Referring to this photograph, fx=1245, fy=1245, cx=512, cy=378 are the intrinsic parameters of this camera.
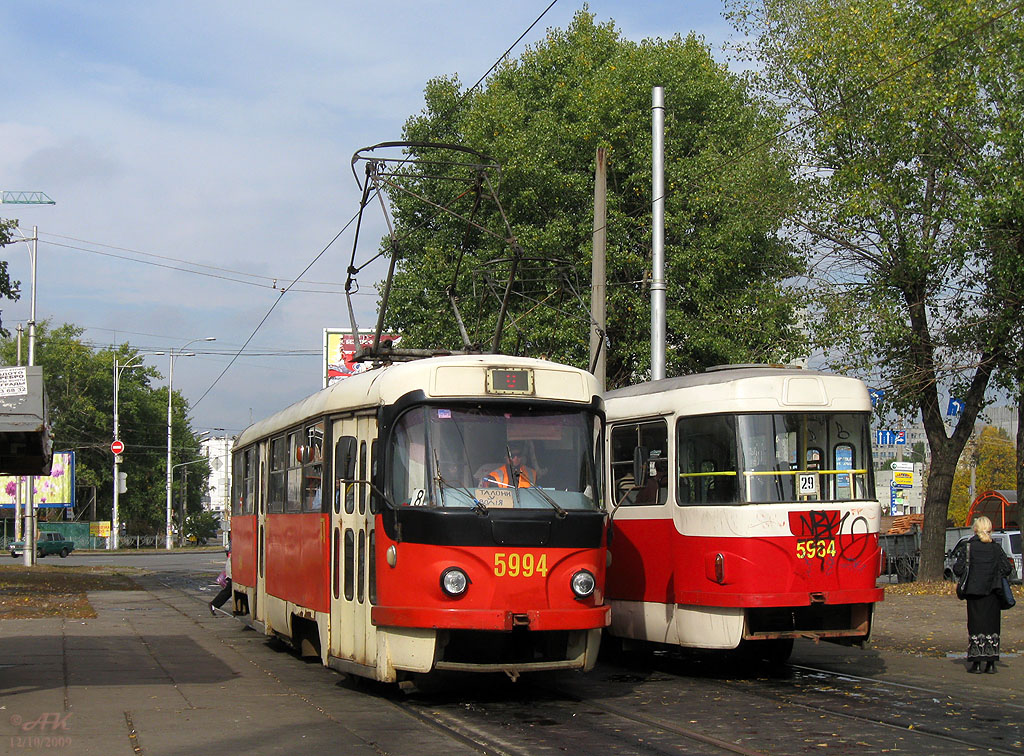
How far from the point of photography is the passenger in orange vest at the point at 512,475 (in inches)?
408

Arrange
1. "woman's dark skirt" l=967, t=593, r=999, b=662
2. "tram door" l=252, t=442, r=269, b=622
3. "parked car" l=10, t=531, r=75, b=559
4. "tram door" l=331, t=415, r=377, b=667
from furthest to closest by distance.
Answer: "parked car" l=10, t=531, r=75, b=559 → "tram door" l=252, t=442, r=269, b=622 → "woman's dark skirt" l=967, t=593, r=999, b=662 → "tram door" l=331, t=415, r=377, b=667

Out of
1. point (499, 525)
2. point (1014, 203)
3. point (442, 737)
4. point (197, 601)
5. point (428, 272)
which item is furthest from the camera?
point (428, 272)

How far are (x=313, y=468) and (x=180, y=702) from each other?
9.83 feet

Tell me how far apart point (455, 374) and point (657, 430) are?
3.08m

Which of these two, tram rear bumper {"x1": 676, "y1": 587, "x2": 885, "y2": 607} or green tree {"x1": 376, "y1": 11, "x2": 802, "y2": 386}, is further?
green tree {"x1": 376, "y1": 11, "x2": 802, "y2": 386}

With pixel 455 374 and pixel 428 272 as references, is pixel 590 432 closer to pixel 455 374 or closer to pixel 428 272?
pixel 455 374

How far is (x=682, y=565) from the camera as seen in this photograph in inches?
480

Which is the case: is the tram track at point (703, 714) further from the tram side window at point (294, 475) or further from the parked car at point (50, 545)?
the parked car at point (50, 545)

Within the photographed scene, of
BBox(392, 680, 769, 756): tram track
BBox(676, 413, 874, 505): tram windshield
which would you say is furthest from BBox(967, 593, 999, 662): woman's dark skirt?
BBox(392, 680, 769, 756): tram track

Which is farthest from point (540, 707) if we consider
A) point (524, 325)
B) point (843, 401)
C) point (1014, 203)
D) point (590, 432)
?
point (524, 325)

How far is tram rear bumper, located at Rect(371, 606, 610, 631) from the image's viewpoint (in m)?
9.92

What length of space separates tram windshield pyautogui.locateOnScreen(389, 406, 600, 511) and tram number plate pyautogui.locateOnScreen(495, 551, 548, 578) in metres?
0.41
